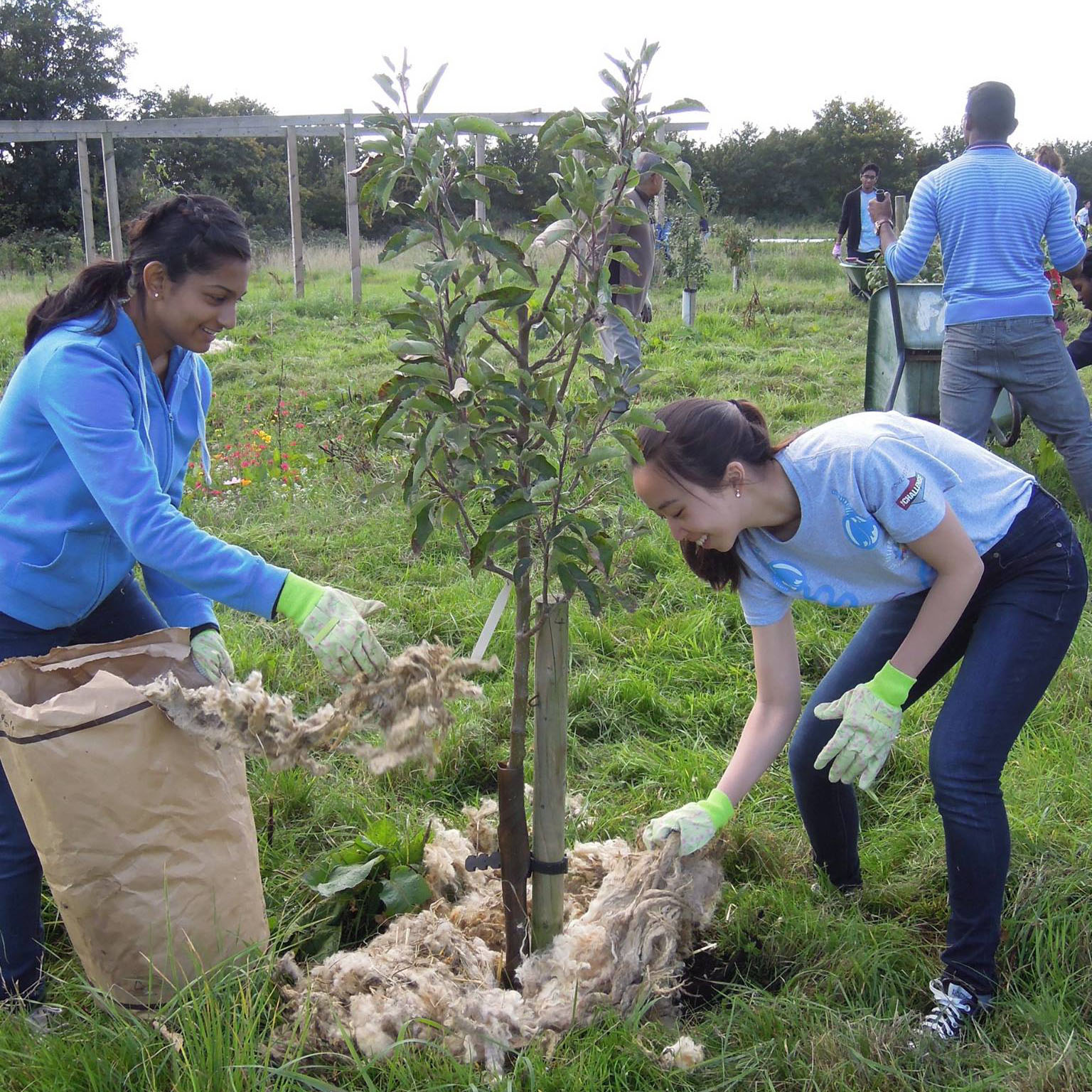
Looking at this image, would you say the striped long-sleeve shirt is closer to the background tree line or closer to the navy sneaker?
the navy sneaker

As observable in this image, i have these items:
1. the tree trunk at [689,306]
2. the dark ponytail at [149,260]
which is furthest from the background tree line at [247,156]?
the dark ponytail at [149,260]

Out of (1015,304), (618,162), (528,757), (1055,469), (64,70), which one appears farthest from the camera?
(64,70)

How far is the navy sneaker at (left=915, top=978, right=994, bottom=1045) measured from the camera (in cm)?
188

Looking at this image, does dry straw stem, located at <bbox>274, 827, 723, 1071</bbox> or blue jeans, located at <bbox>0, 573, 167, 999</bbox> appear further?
blue jeans, located at <bbox>0, 573, 167, 999</bbox>

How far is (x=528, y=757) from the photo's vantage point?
309 cm

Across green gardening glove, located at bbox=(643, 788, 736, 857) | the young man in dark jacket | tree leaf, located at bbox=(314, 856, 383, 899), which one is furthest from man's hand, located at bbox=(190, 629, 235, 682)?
the young man in dark jacket

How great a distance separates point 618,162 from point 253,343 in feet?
26.2

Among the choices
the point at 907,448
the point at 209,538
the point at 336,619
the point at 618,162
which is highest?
the point at 618,162

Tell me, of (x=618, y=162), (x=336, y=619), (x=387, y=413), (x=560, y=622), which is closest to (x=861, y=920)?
(x=560, y=622)

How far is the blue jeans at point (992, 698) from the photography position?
191cm

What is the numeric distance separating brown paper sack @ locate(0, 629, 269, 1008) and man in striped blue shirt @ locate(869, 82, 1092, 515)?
3.36 meters

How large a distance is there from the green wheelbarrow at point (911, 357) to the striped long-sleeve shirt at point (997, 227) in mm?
856

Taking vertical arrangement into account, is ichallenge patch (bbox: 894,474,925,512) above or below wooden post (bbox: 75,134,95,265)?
below

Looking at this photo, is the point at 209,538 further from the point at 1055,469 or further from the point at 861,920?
the point at 1055,469
